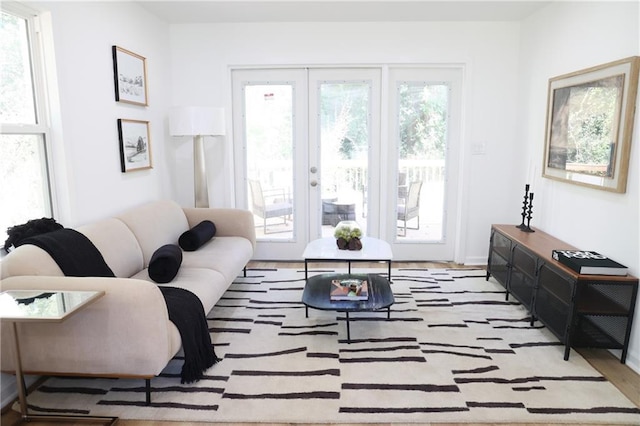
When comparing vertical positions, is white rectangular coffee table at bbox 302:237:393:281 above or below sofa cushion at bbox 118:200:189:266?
below

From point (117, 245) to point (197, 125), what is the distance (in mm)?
1544

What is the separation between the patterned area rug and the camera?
84.4 inches

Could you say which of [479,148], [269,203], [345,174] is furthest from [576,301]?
[269,203]

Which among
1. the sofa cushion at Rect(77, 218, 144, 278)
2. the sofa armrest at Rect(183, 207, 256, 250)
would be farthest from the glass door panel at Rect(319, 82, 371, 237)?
the sofa cushion at Rect(77, 218, 144, 278)

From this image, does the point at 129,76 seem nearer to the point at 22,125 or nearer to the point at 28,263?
the point at 22,125

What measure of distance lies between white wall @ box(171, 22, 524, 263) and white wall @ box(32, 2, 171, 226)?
21.7 inches

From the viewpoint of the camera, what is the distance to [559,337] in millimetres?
2676

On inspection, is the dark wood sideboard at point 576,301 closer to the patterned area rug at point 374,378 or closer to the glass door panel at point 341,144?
the patterned area rug at point 374,378

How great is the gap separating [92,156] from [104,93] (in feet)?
1.76

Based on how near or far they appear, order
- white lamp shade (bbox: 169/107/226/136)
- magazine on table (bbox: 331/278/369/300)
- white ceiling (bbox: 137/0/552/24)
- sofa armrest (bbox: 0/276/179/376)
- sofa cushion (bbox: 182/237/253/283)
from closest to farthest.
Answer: sofa armrest (bbox: 0/276/179/376), magazine on table (bbox: 331/278/369/300), sofa cushion (bbox: 182/237/253/283), white ceiling (bbox: 137/0/552/24), white lamp shade (bbox: 169/107/226/136)

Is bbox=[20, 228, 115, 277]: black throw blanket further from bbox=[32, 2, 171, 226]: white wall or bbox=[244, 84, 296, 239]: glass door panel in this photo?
bbox=[244, 84, 296, 239]: glass door panel

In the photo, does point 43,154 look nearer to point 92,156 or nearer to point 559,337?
point 92,156

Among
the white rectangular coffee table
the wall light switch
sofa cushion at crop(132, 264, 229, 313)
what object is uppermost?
the wall light switch

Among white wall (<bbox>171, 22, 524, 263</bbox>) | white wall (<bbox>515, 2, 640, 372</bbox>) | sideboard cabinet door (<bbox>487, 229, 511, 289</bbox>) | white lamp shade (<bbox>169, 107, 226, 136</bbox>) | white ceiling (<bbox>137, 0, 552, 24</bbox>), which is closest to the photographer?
white wall (<bbox>515, 2, 640, 372</bbox>)
